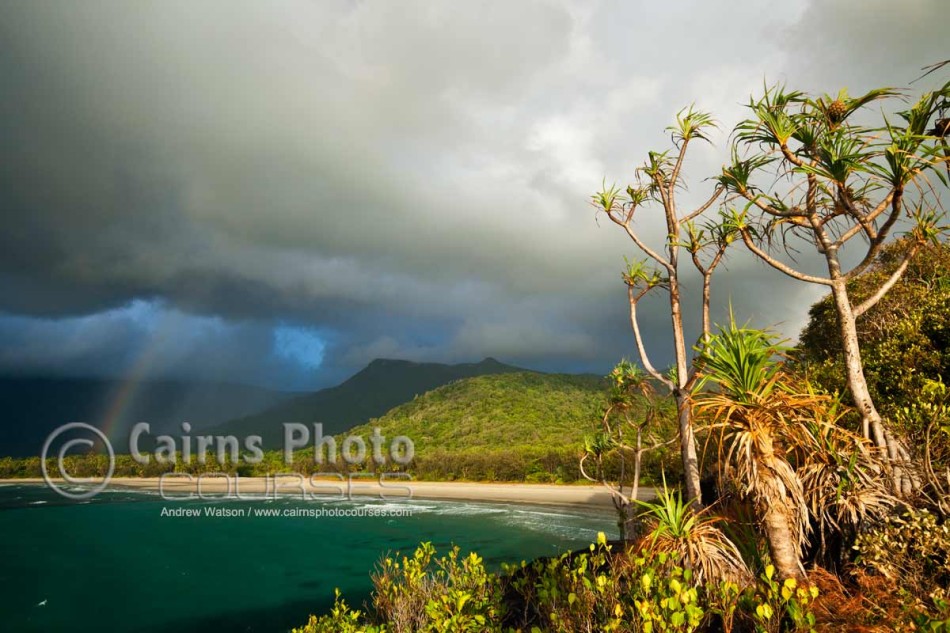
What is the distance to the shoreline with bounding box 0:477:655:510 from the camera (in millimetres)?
36781

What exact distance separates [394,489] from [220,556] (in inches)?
1088

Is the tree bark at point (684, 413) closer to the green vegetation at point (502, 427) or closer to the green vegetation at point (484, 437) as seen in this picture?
the green vegetation at point (502, 427)

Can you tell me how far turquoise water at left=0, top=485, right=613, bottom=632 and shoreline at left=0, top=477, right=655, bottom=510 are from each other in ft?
7.81

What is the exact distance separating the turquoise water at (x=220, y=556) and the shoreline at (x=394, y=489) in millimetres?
2382

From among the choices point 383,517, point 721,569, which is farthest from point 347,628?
point 383,517

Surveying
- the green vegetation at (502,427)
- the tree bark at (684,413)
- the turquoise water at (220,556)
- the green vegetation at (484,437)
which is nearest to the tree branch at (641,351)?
the tree bark at (684,413)

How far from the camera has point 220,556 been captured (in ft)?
76.2

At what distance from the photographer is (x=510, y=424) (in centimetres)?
6406

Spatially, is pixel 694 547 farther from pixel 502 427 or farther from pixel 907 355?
pixel 502 427

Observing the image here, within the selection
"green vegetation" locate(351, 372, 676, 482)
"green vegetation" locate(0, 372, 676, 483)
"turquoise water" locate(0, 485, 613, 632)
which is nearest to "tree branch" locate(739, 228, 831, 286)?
"turquoise water" locate(0, 485, 613, 632)

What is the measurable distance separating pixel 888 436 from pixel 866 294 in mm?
11793

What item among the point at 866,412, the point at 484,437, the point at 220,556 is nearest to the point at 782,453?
the point at 866,412

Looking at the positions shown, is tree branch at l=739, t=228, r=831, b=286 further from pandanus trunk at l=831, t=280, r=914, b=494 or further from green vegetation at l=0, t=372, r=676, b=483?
green vegetation at l=0, t=372, r=676, b=483

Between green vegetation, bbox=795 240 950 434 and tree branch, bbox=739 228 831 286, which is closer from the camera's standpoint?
tree branch, bbox=739 228 831 286
